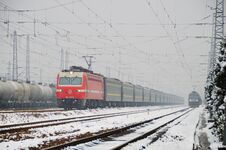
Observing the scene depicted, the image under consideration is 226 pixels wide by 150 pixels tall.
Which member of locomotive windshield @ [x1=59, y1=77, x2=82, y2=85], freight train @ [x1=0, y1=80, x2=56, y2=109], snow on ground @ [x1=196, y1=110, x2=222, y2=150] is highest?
locomotive windshield @ [x1=59, y1=77, x2=82, y2=85]

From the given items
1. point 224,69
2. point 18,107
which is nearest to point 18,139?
point 224,69

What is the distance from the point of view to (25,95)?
4184 centimetres

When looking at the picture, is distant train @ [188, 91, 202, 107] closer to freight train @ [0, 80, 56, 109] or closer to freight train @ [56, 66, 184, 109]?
freight train @ [56, 66, 184, 109]

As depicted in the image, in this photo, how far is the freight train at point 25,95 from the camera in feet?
122

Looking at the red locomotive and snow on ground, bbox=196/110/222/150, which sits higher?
the red locomotive

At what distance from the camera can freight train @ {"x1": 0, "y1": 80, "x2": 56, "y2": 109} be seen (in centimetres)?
3722

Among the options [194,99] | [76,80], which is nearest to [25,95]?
[76,80]

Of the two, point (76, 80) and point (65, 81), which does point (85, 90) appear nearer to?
point (76, 80)

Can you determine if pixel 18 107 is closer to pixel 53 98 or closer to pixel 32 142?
pixel 53 98

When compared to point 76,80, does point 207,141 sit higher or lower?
lower

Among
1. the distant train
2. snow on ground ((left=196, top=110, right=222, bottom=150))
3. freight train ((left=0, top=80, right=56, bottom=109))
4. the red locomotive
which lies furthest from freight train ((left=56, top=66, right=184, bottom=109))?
the distant train

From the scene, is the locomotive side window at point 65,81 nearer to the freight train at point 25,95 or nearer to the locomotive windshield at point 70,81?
the locomotive windshield at point 70,81

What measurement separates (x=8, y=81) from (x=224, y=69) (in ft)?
A: 97.5

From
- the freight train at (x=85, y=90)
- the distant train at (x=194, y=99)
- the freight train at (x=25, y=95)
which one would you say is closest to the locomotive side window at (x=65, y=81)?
the freight train at (x=85, y=90)
